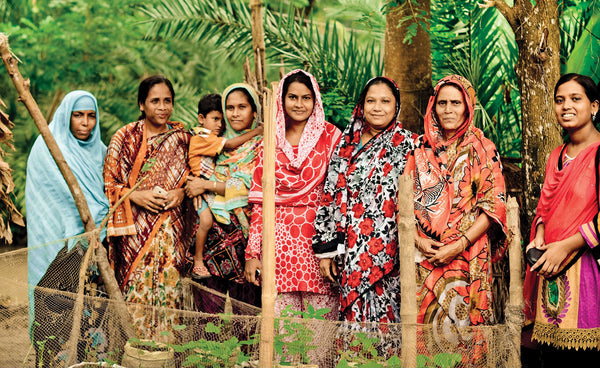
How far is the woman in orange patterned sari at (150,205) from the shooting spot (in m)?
4.38

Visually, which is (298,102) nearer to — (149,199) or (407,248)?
(149,199)

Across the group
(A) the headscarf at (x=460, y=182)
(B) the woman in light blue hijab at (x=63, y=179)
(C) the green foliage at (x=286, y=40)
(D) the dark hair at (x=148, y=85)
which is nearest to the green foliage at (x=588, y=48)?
(A) the headscarf at (x=460, y=182)

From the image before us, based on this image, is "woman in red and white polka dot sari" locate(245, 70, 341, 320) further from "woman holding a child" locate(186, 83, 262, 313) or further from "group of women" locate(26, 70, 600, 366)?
"woman holding a child" locate(186, 83, 262, 313)

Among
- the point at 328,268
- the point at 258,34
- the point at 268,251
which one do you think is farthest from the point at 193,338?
the point at 258,34

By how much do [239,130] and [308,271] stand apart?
1.11 m

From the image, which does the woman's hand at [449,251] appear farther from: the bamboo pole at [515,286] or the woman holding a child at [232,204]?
the woman holding a child at [232,204]

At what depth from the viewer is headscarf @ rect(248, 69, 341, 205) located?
4.08m

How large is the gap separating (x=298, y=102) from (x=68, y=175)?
1.46m

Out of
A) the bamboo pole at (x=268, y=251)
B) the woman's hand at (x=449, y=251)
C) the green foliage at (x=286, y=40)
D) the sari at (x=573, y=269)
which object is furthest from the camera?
the green foliage at (x=286, y=40)

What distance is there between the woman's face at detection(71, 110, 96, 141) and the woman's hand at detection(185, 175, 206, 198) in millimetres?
801

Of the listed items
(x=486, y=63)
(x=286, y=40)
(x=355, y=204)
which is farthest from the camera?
(x=286, y=40)

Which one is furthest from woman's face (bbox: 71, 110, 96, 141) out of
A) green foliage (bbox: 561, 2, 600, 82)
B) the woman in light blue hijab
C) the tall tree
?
green foliage (bbox: 561, 2, 600, 82)

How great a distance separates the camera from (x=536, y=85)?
4172mm

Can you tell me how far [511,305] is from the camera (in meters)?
3.34
